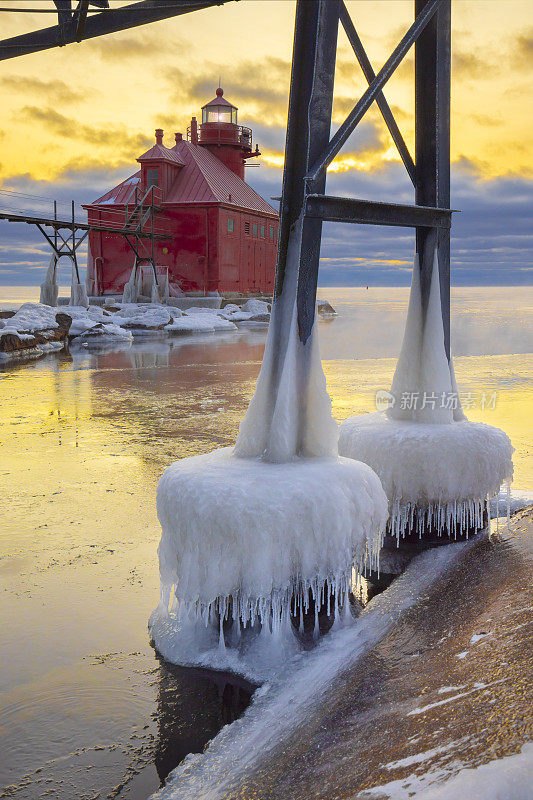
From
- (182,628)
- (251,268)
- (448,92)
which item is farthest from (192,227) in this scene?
(182,628)

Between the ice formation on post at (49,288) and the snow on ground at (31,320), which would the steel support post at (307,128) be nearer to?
the snow on ground at (31,320)

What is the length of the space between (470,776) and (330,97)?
362 cm

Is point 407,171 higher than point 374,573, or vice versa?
point 407,171

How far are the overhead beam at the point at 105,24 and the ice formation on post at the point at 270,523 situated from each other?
8.89 feet

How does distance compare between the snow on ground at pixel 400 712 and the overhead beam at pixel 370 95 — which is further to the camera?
the overhead beam at pixel 370 95

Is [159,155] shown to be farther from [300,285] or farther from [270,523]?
[270,523]

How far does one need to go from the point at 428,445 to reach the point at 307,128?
2310 mm

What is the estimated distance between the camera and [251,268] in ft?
121

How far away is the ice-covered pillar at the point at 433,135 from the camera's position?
5125mm

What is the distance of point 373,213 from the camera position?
4422 mm

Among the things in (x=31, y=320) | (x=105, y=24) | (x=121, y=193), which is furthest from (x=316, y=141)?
(x=121, y=193)

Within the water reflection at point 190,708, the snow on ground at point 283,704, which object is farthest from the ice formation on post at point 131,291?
the water reflection at point 190,708

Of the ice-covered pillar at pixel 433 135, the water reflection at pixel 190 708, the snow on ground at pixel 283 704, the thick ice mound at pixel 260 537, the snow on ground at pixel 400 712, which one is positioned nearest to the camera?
the snow on ground at pixel 400 712

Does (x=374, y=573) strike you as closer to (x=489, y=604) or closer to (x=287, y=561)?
(x=489, y=604)
